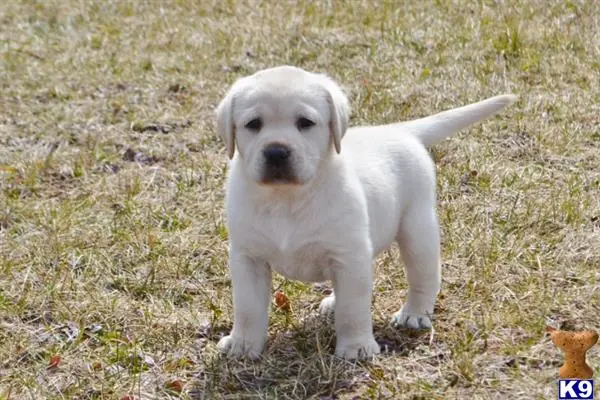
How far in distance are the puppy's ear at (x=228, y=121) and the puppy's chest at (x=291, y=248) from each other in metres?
0.34

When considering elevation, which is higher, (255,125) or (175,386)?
(255,125)

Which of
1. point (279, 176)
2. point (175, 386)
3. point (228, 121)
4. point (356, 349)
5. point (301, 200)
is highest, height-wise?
point (228, 121)

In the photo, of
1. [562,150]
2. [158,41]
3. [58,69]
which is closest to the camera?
[562,150]

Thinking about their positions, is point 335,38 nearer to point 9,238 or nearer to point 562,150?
point 562,150

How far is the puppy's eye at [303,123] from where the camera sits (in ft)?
12.3

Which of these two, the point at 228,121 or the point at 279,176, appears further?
the point at 228,121

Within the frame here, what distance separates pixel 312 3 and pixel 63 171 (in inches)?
147

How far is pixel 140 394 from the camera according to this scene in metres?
3.78

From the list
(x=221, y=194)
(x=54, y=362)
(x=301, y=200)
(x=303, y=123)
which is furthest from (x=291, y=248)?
(x=221, y=194)

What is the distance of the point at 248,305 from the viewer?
3.94 metres

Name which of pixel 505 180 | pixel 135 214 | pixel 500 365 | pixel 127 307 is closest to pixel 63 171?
pixel 135 214

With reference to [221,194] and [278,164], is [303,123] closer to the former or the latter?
[278,164]

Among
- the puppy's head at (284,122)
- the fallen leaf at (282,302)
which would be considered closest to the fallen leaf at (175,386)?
the fallen leaf at (282,302)

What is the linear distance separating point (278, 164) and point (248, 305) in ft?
→ 2.01
